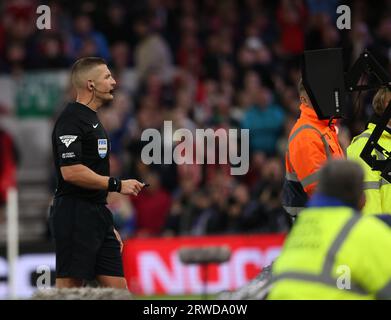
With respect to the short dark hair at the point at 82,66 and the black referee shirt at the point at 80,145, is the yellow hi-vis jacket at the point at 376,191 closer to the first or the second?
the black referee shirt at the point at 80,145

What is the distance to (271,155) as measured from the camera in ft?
55.3

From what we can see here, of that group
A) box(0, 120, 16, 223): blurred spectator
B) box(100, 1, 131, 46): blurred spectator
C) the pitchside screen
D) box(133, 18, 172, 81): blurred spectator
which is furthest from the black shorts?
box(100, 1, 131, 46): blurred spectator

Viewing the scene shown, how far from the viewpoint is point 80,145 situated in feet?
27.9

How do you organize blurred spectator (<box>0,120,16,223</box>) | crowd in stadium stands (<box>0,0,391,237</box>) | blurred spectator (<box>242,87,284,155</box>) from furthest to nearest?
1. blurred spectator (<box>0,120,16,223</box>)
2. blurred spectator (<box>242,87,284,155</box>)
3. crowd in stadium stands (<box>0,0,391,237</box>)

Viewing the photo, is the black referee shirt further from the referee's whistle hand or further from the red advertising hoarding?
the red advertising hoarding

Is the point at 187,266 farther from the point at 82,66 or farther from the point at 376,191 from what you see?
the point at 82,66

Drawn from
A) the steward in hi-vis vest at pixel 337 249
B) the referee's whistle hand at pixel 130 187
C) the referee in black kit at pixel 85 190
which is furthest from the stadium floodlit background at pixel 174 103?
the steward in hi-vis vest at pixel 337 249

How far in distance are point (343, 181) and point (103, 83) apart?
334 cm

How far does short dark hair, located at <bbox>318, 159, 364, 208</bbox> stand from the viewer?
18.8 feet

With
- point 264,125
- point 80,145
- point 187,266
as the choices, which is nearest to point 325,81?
point 80,145

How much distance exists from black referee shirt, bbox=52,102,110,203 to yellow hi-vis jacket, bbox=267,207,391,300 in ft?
9.88
